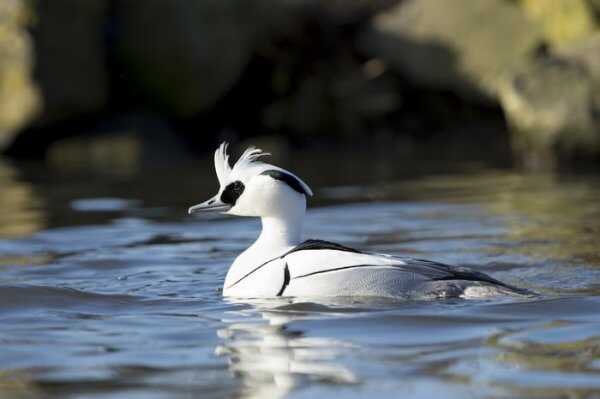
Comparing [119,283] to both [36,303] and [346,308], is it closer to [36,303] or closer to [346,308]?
[36,303]

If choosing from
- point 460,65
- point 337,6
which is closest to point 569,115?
point 460,65

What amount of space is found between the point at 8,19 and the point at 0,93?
38.5 inches

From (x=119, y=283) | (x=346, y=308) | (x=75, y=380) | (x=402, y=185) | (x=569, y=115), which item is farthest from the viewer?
(x=569, y=115)

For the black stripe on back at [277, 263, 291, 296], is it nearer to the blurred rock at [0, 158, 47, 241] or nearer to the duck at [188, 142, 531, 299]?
the duck at [188, 142, 531, 299]

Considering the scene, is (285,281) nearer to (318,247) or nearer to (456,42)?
(318,247)

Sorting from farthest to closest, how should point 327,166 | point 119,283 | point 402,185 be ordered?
point 327,166, point 402,185, point 119,283

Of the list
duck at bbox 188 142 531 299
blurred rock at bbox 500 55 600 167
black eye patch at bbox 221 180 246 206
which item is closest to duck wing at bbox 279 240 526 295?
duck at bbox 188 142 531 299

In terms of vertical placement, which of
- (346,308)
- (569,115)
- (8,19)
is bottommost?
(346,308)

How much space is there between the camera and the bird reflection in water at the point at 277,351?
4.91m

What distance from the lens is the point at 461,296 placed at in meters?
6.44

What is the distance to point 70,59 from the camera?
17.1 m

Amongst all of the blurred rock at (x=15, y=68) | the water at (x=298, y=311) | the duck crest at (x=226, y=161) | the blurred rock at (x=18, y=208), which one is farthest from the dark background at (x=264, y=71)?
the duck crest at (x=226, y=161)

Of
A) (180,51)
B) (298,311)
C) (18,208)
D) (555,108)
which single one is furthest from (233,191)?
(180,51)

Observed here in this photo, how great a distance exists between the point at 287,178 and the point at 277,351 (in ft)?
5.57
